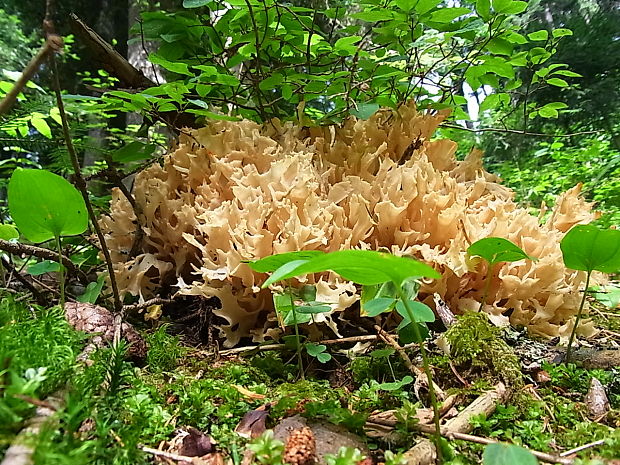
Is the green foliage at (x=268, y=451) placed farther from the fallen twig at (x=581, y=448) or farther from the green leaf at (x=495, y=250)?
the green leaf at (x=495, y=250)

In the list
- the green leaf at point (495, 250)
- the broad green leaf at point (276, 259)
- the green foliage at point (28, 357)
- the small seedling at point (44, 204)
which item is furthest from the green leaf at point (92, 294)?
the green leaf at point (495, 250)

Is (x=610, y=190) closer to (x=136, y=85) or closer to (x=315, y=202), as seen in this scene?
(x=315, y=202)

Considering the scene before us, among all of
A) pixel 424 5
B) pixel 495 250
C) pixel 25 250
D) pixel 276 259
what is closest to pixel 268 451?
pixel 276 259

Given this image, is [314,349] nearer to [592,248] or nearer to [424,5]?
[592,248]

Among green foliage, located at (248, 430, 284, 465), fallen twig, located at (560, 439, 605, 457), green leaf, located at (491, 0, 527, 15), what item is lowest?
fallen twig, located at (560, 439, 605, 457)

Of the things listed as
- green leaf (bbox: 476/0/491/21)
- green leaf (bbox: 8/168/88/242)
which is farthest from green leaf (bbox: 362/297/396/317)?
green leaf (bbox: 476/0/491/21)

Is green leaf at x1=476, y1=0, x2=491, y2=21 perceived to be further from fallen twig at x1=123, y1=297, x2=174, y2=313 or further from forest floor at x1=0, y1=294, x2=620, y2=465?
fallen twig at x1=123, y1=297, x2=174, y2=313
